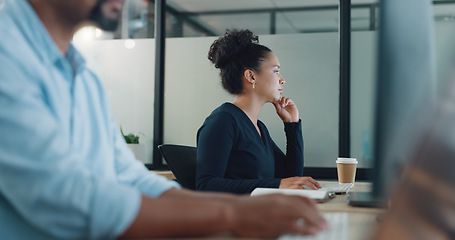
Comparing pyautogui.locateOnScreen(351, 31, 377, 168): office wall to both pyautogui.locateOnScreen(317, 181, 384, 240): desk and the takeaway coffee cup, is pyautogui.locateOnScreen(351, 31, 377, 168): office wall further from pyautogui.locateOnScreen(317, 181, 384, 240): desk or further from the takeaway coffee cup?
pyautogui.locateOnScreen(317, 181, 384, 240): desk

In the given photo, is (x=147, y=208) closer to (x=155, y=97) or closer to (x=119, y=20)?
(x=119, y=20)

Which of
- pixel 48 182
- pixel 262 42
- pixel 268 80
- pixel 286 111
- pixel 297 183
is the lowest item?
pixel 297 183

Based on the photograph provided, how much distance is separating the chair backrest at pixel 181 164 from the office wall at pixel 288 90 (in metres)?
1.77

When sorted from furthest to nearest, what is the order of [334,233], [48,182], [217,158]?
[217,158] < [334,233] < [48,182]

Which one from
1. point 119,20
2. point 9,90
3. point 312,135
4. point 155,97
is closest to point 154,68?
point 155,97

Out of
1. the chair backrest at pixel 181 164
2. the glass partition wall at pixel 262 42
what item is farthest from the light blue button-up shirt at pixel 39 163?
the glass partition wall at pixel 262 42

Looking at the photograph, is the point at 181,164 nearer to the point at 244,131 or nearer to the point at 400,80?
the point at 244,131

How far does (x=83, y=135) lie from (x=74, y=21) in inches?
7.9

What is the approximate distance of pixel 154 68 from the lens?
389 centimetres

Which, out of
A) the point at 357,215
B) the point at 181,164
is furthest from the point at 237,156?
the point at 357,215

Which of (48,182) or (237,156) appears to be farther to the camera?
(237,156)

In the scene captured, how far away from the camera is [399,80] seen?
0.81 metres

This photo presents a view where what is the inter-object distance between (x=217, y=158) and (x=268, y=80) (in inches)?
24.4

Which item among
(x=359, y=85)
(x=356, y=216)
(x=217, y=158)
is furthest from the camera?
(x=359, y=85)
